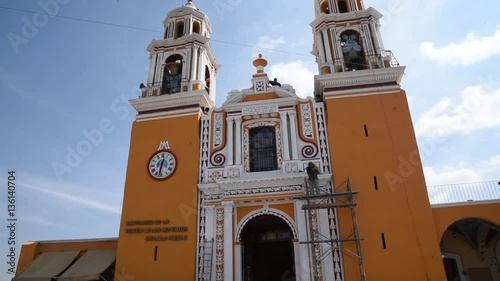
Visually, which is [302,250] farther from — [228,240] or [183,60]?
[183,60]

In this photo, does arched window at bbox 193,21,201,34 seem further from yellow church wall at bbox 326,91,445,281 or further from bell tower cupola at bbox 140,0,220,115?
yellow church wall at bbox 326,91,445,281

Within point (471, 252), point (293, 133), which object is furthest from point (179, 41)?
point (471, 252)

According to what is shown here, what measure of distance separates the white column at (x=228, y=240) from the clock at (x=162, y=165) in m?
2.69

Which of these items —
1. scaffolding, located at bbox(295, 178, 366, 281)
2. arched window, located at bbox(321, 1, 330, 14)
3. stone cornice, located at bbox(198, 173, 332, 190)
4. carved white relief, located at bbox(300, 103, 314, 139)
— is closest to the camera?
scaffolding, located at bbox(295, 178, 366, 281)

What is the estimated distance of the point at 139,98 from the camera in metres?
15.0

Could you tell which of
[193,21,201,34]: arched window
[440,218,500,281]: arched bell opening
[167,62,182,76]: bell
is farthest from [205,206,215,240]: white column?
[193,21,201,34]: arched window

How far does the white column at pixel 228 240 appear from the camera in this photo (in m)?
11.4

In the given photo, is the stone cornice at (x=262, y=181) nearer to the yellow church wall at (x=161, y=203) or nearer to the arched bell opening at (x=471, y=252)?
the yellow church wall at (x=161, y=203)

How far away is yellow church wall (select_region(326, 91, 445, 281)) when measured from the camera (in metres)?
10.7

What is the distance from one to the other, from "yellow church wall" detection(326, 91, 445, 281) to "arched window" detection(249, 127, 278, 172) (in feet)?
7.29

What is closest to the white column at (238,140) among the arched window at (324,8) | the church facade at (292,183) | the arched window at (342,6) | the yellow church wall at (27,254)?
the church facade at (292,183)

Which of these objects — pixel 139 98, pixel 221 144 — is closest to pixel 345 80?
pixel 221 144

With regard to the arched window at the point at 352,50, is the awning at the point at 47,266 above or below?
below

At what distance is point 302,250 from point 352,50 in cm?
856
